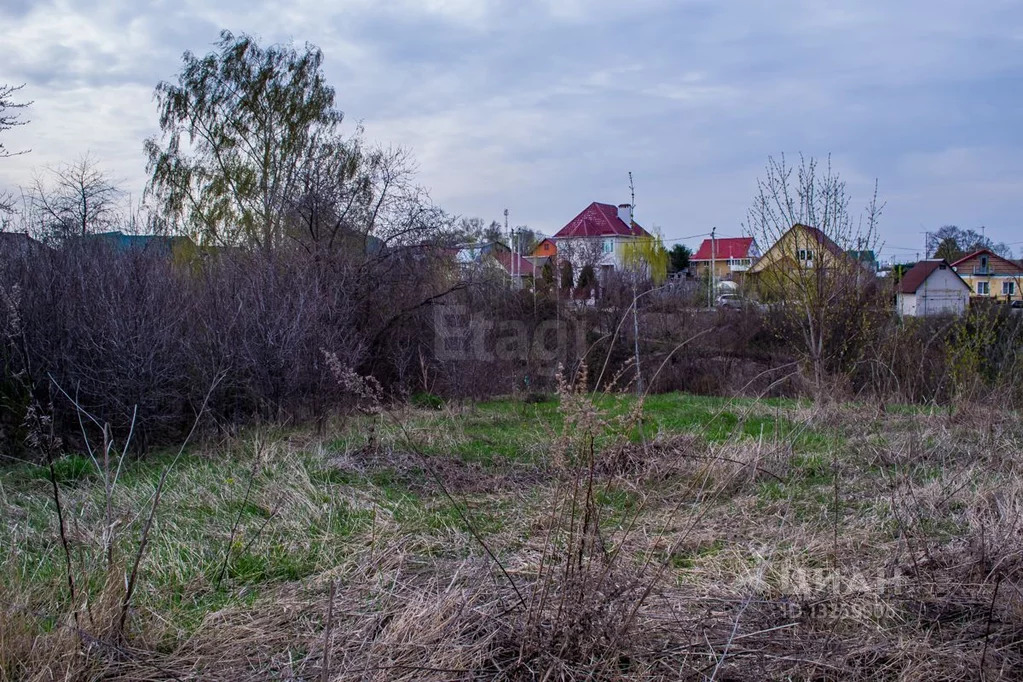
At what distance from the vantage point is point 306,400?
9.09 m

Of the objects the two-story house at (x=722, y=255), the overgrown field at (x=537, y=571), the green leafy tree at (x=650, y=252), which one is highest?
the two-story house at (x=722, y=255)

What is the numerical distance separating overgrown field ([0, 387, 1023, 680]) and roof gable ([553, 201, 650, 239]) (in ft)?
99.0

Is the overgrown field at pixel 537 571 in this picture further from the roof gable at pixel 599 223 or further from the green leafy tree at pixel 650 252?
the roof gable at pixel 599 223

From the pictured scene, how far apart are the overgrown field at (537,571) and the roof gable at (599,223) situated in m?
30.2

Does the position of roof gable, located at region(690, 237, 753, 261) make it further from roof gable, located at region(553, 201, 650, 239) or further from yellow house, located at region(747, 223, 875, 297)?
yellow house, located at region(747, 223, 875, 297)

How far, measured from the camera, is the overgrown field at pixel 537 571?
2.56 meters

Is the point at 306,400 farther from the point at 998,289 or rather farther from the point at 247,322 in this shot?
the point at 998,289

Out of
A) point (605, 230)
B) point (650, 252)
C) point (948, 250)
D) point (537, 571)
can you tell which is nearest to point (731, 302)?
point (650, 252)

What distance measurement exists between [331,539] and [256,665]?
4.57 ft

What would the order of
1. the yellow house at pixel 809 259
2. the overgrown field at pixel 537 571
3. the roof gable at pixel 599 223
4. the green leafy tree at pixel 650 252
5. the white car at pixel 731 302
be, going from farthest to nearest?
the roof gable at pixel 599 223
the green leafy tree at pixel 650 252
the white car at pixel 731 302
the yellow house at pixel 809 259
the overgrown field at pixel 537 571

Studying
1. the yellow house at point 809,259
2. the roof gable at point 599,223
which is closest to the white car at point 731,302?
the yellow house at point 809,259

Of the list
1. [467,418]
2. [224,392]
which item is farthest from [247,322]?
[467,418]

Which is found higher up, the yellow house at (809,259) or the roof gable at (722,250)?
the roof gable at (722,250)

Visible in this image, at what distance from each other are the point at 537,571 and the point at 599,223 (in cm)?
3375
